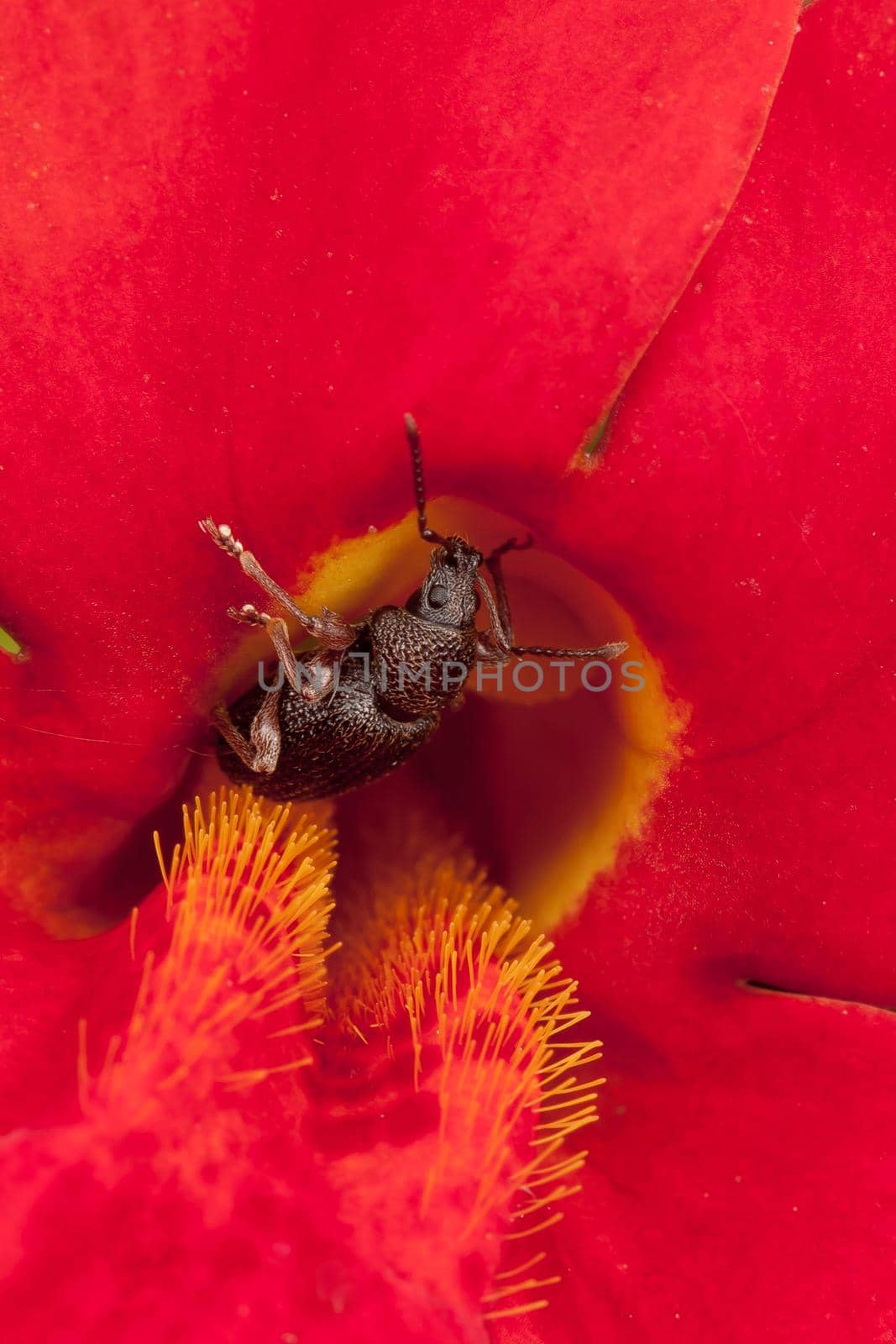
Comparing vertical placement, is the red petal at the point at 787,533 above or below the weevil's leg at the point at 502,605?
below

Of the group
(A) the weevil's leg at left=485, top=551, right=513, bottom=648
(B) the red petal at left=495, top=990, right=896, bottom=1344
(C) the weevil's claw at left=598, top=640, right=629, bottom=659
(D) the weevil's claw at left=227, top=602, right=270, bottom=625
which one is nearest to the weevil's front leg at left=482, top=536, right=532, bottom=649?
(A) the weevil's leg at left=485, top=551, right=513, bottom=648

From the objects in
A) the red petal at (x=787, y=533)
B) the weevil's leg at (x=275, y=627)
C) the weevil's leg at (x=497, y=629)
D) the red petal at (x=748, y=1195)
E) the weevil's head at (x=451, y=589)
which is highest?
the weevil's head at (x=451, y=589)

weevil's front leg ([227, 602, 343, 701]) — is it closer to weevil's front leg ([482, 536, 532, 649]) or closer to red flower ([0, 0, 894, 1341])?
red flower ([0, 0, 894, 1341])

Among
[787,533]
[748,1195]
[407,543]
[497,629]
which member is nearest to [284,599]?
[407,543]

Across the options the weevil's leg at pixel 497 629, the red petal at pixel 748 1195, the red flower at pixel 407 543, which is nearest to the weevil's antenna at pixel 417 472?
the red flower at pixel 407 543

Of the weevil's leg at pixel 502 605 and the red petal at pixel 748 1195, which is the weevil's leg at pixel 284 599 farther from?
the red petal at pixel 748 1195

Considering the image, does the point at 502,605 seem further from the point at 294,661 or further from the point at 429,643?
the point at 294,661
